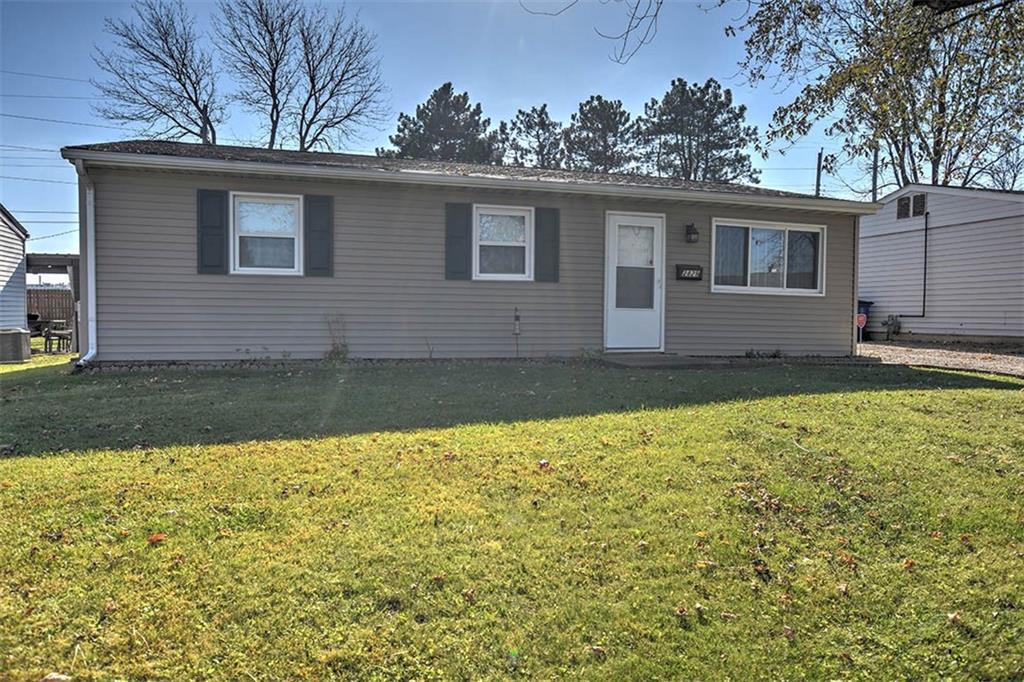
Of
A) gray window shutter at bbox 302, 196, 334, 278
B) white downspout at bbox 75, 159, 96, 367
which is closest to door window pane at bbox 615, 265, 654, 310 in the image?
gray window shutter at bbox 302, 196, 334, 278

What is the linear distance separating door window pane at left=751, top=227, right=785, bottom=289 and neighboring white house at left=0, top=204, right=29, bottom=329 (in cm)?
1917

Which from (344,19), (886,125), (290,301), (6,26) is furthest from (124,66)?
(886,125)

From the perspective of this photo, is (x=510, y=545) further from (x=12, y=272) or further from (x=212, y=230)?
(x=12, y=272)

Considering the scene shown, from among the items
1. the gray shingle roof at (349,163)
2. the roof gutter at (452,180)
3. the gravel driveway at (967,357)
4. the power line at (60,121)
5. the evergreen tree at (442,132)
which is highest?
the evergreen tree at (442,132)

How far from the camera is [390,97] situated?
81.9 ft

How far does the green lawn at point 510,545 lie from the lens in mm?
2352

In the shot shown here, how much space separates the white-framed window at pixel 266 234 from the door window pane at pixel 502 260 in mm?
2662

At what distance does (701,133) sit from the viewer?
29109 millimetres

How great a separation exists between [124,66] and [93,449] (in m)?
22.9

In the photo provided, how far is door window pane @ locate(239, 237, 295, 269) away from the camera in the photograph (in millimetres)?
8539

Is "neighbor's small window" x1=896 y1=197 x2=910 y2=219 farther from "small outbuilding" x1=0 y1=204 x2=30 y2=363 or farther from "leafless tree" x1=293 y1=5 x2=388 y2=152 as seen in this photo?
"small outbuilding" x1=0 y1=204 x2=30 y2=363

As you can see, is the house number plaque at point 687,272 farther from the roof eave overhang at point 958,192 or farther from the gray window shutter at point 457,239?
the roof eave overhang at point 958,192

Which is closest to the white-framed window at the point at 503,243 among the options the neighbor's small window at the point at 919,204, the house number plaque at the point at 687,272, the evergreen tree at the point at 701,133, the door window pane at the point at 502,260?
the door window pane at the point at 502,260

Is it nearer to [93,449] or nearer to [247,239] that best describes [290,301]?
[247,239]
